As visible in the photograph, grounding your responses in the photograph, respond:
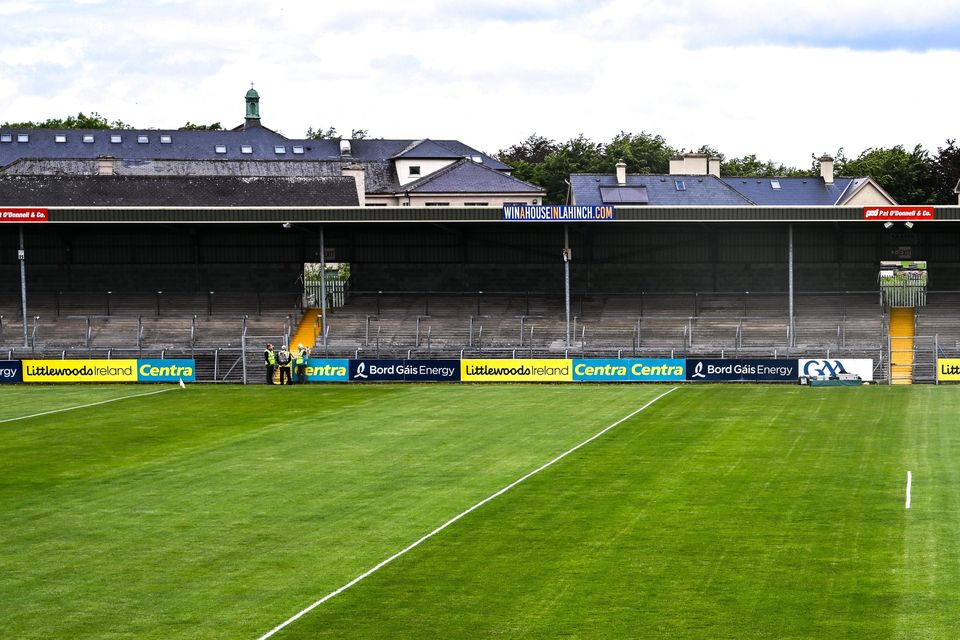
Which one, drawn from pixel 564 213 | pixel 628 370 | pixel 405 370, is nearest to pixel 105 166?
pixel 564 213

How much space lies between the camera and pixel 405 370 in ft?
167

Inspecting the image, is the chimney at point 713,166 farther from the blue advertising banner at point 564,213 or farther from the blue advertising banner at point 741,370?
the blue advertising banner at point 741,370

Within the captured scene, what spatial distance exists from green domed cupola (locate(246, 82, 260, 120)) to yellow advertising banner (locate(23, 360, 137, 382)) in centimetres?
8815

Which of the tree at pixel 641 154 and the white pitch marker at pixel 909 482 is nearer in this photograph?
the white pitch marker at pixel 909 482

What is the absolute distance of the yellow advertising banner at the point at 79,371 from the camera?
5156cm

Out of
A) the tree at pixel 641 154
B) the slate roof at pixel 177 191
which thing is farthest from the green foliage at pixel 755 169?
the slate roof at pixel 177 191

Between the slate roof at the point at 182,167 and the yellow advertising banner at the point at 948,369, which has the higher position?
the slate roof at the point at 182,167

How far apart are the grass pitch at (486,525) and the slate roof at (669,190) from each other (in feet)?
160

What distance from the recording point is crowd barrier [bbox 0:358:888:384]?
4838 centimetres

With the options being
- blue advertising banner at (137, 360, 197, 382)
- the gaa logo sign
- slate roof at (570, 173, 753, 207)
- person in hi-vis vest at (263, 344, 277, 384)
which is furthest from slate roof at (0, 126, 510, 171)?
the gaa logo sign

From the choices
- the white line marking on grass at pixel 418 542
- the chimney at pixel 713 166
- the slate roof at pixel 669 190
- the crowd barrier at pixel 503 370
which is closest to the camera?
the white line marking on grass at pixel 418 542

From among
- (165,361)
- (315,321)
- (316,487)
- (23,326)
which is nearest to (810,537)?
(316,487)

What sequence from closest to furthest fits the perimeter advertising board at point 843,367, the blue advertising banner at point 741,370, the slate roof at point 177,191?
1. the perimeter advertising board at point 843,367
2. the blue advertising banner at point 741,370
3. the slate roof at point 177,191

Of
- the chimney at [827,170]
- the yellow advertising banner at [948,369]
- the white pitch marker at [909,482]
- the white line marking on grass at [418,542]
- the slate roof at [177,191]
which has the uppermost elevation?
the chimney at [827,170]
